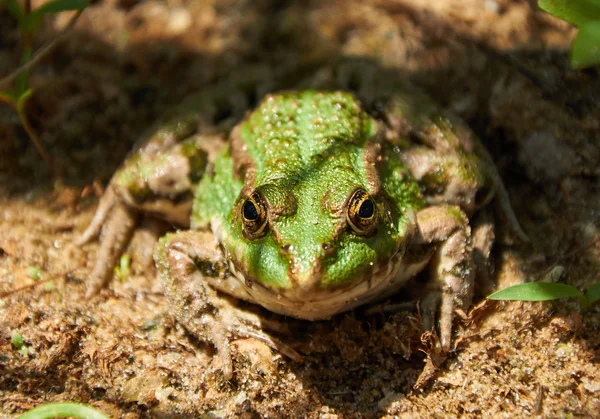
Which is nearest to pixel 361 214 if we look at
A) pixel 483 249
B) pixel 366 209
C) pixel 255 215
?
pixel 366 209

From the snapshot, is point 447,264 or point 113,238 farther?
point 113,238

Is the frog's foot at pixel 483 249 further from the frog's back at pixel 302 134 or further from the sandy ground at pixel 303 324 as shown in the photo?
A: the frog's back at pixel 302 134

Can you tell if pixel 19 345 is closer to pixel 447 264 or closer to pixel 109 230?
pixel 109 230

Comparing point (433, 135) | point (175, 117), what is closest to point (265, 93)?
point (175, 117)

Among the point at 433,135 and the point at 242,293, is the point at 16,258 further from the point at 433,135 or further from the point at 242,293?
the point at 433,135

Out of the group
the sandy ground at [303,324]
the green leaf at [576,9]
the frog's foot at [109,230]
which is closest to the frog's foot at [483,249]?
the sandy ground at [303,324]
